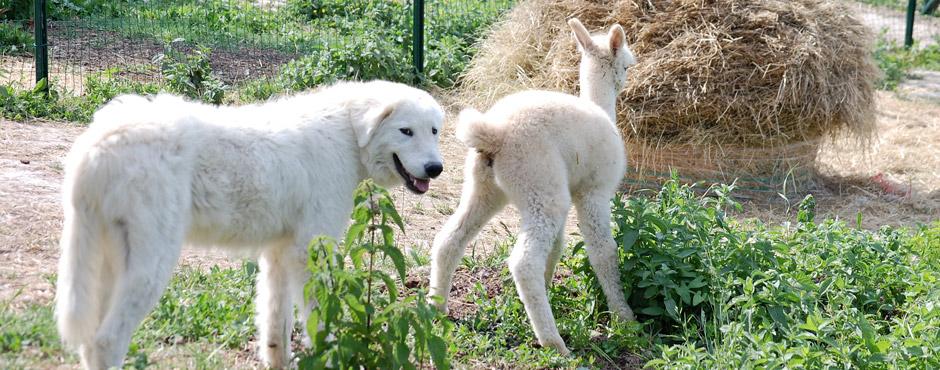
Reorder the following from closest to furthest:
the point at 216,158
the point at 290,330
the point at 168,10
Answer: the point at 216,158 → the point at 290,330 → the point at 168,10

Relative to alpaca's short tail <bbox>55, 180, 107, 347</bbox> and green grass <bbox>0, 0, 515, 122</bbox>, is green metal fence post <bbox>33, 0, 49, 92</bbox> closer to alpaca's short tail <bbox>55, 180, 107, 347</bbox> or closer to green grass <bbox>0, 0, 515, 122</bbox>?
green grass <bbox>0, 0, 515, 122</bbox>

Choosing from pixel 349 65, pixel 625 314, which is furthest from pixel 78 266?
pixel 349 65

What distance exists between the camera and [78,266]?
10.6ft

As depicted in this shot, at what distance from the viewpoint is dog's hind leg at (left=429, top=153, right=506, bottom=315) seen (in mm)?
4703

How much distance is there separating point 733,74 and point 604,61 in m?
2.19

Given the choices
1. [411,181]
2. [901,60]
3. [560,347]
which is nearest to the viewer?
[411,181]

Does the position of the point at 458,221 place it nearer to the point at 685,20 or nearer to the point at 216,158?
the point at 216,158

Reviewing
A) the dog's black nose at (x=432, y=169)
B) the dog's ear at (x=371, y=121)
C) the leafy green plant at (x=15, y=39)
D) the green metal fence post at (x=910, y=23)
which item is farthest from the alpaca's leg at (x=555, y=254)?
the green metal fence post at (x=910, y=23)

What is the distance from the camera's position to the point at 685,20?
7691mm

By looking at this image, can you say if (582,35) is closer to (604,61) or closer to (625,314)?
(604,61)

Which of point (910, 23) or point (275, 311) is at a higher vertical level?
point (910, 23)

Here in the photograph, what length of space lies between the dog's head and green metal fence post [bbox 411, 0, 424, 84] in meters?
5.84

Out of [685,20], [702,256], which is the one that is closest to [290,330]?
[702,256]

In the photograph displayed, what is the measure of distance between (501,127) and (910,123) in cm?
795
